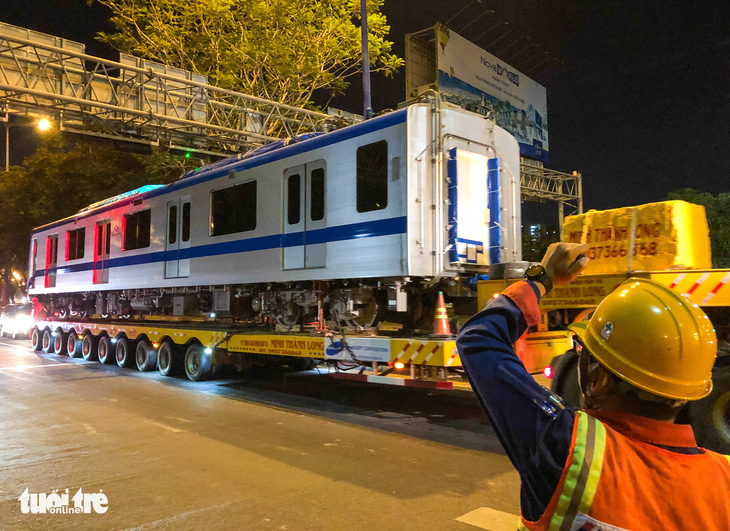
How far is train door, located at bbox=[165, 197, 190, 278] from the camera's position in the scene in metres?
12.1

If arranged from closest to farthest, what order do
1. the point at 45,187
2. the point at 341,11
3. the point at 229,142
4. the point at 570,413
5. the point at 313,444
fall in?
the point at 570,413, the point at 313,444, the point at 229,142, the point at 341,11, the point at 45,187

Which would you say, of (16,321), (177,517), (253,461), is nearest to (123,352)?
(253,461)

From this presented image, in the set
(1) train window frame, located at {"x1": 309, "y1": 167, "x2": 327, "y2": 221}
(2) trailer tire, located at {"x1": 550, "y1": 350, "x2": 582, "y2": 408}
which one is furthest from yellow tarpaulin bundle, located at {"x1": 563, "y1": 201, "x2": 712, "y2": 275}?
(1) train window frame, located at {"x1": 309, "y1": 167, "x2": 327, "y2": 221}

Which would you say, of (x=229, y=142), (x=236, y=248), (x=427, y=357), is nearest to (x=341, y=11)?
(x=229, y=142)

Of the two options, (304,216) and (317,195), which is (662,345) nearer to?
(317,195)

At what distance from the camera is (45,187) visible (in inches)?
997

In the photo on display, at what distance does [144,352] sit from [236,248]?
14.2 ft

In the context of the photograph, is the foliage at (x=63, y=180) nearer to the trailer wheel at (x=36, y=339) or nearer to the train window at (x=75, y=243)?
the train window at (x=75, y=243)

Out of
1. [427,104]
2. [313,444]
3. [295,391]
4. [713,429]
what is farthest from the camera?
[295,391]

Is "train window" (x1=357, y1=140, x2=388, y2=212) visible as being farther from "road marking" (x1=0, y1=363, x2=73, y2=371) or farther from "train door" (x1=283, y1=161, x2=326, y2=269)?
"road marking" (x1=0, y1=363, x2=73, y2=371)

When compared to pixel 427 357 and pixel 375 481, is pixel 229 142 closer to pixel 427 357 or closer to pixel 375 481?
pixel 427 357

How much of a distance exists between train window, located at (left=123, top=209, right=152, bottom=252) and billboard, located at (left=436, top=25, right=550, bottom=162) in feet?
50.3

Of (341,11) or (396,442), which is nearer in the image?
(396,442)

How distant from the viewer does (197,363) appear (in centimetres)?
1155
